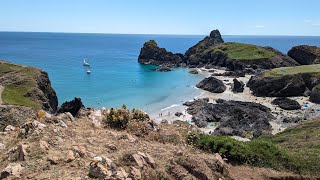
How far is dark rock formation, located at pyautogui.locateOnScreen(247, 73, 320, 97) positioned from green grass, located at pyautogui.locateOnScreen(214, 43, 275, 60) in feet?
136

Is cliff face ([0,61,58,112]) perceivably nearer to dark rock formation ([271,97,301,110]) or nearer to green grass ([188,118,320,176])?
green grass ([188,118,320,176])

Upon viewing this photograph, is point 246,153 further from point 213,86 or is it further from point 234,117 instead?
point 213,86

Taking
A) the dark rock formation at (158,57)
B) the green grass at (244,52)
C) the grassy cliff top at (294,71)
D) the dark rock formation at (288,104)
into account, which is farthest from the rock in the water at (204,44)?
the dark rock formation at (288,104)

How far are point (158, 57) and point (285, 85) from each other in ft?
257

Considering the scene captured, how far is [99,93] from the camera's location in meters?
83.4

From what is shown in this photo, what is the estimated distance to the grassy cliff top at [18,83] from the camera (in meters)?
49.7

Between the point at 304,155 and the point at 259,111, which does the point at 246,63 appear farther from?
the point at 304,155

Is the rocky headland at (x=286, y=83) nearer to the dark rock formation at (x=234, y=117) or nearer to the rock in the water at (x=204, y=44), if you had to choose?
the dark rock formation at (x=234, y=117)

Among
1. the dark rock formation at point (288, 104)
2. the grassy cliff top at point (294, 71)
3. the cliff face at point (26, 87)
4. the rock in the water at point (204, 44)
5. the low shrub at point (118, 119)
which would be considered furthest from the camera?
the rock in the water at point (204, 44)

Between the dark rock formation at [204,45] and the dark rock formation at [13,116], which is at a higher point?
the dark rock formation at [13,116]

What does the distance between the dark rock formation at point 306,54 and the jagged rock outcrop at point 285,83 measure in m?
34.8

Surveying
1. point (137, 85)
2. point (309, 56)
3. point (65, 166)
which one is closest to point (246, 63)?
point (309, 56)

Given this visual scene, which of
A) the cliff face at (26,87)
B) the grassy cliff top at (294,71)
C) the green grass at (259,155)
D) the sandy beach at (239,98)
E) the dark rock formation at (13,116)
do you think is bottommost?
the sandy beach at (239,98)

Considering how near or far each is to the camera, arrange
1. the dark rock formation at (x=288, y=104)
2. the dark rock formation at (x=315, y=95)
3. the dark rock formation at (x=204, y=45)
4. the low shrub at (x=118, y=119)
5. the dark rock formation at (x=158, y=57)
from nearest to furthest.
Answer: the low shrub at (x=118, y=119), the dark rock formation at (x=288, y=104), the dark rock formation at (x=315, y=95), the dark rock formation at (x=158, y=57), the dark rock formation at (x=204, y=45)
